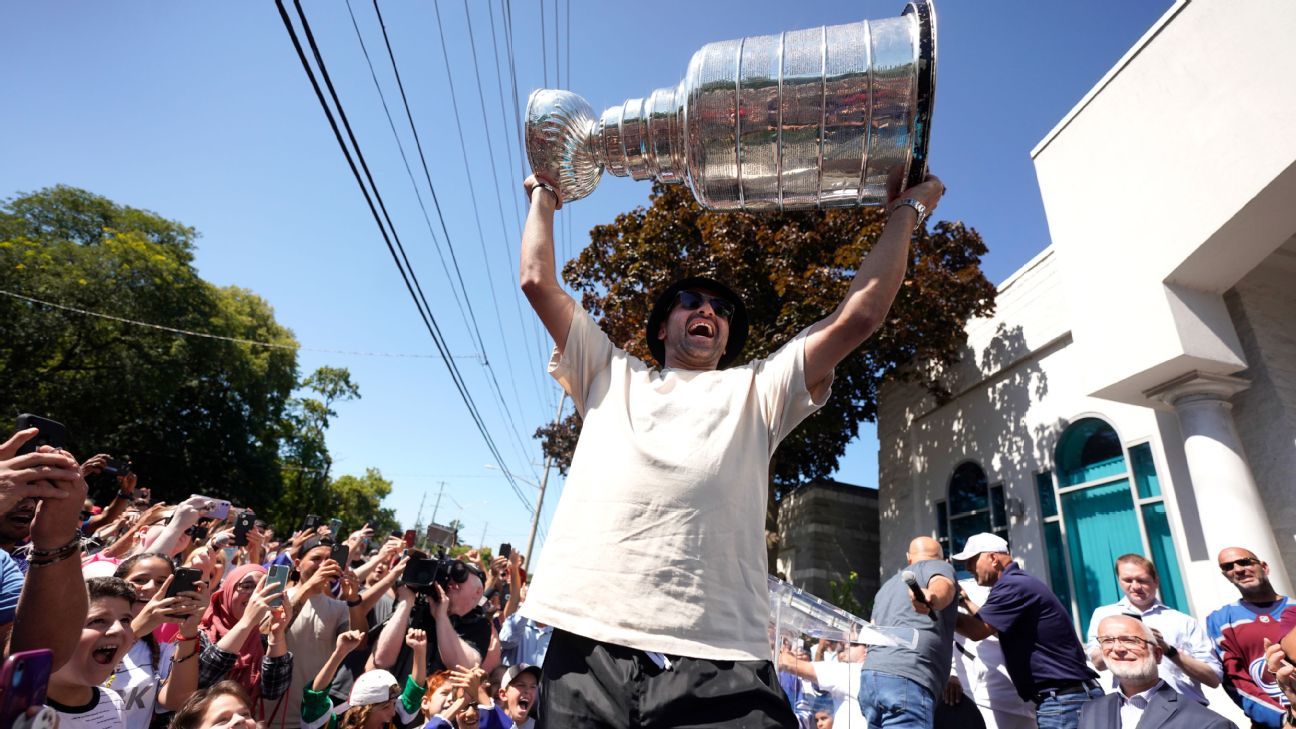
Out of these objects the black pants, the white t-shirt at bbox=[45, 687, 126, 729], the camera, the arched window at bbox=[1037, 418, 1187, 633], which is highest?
the arched window at bbox=[1037, 418, 1187, 633]

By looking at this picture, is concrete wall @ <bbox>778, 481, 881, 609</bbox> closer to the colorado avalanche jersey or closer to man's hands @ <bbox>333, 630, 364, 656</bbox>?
the colorado avalanche jersey

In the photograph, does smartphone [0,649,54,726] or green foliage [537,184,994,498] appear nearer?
smartphone [0,649,54,726]

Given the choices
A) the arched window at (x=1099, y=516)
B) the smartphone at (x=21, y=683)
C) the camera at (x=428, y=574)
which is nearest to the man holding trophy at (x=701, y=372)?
the smartphone at (x=21, y=683)

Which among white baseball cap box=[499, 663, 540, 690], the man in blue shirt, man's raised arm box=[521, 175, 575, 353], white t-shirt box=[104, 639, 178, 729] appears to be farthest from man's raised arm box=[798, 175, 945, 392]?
the man in blue shirt

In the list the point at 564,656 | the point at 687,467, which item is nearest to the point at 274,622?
the point at 564,656

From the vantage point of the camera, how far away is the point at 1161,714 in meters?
3.33

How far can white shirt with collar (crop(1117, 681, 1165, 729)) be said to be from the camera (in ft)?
11.4

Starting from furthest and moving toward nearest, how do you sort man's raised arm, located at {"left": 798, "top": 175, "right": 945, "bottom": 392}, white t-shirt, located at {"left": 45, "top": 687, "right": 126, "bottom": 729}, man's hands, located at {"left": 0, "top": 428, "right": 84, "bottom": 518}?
1. white t-shirt, located at {"left": 45, "top": 687, "right": 126, "bottom": 729}
2. man's raised arm, located at {"left": 798, "top": 175, "right": 945, "bottom": 392}
3. man's hands, located at {"left": 0, "top": 428, "right": 84, "bottom": 518}

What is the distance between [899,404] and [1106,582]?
208 inches

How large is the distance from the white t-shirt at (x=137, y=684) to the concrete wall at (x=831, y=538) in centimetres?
1215

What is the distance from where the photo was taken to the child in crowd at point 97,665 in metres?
2.27

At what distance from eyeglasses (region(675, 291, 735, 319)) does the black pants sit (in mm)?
959

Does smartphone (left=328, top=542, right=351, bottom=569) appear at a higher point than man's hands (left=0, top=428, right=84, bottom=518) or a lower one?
higher

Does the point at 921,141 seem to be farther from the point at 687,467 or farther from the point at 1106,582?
the point at 1106,582
